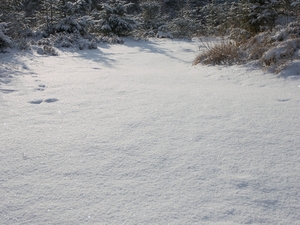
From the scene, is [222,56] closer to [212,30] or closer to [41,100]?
[41,100]

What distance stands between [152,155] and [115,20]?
11.0 m

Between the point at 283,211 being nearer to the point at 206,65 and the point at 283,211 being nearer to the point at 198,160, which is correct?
the point at 198,160

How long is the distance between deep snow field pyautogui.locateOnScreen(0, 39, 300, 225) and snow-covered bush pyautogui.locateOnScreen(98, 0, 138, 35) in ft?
30.6

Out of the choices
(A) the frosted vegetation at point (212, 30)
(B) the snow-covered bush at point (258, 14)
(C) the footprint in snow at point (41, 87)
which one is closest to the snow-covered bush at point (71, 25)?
(A) the frosted vegetation at point (212, 30)

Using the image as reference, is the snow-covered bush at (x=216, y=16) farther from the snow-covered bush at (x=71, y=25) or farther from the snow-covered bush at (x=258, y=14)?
the snow-covered bush at (x=71, y=25)

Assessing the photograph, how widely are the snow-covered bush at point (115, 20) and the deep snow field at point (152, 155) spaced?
30.6 feet

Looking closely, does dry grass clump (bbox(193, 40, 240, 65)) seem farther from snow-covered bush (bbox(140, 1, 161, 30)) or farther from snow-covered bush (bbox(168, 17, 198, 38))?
snow-covered bush (bbox(140, 1, 161, 30))

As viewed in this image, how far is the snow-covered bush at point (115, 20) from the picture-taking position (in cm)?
Answer: 1127

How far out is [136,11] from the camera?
2434cm

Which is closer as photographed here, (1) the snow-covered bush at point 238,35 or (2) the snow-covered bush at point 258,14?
(1) the snow-covered bush at point 238,35

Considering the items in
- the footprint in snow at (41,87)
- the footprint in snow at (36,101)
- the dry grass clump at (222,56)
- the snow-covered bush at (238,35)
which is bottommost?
the footprint in snow at (36,101)

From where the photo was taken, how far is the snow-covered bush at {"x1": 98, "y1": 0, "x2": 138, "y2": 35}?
37.0ft

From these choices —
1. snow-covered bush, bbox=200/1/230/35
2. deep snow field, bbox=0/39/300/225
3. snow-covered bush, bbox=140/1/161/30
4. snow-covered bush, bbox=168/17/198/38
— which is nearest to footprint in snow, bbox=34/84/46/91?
deep snow field, bbox=0/39/300/225

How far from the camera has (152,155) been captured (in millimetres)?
1418
